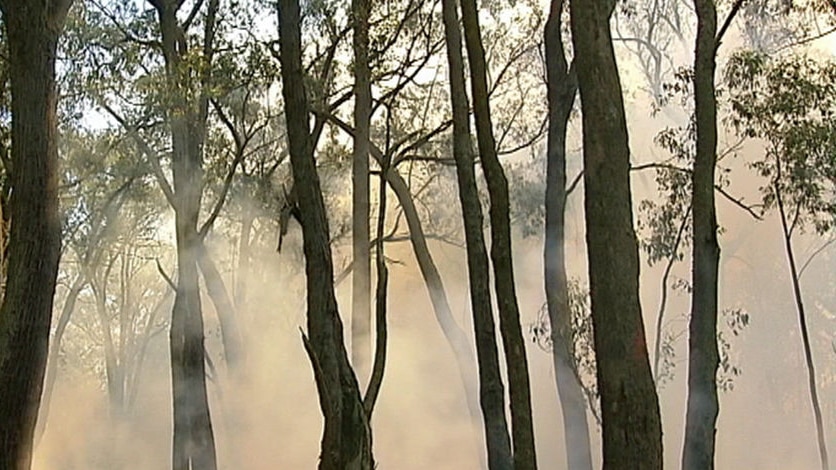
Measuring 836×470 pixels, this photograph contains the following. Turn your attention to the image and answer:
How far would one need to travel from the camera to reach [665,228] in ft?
38.8

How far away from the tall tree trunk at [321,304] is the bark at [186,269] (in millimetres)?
4564

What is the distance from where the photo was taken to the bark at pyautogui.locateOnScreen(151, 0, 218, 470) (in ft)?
32.5

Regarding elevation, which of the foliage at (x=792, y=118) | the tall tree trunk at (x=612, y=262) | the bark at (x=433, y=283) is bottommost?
the tall tree trunk at (x=612, y=262)

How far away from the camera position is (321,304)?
5.30 meters

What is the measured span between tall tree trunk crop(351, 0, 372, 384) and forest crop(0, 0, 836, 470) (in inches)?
1.5

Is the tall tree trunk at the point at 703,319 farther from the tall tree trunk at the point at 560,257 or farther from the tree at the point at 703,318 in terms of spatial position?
the tall tree trunk at the point at 560,257

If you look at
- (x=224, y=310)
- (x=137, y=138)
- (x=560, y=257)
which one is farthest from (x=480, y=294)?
(x=224, y=310)

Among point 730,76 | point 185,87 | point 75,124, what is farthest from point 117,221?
point 730,76

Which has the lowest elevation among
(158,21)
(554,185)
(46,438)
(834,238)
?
(46,438)

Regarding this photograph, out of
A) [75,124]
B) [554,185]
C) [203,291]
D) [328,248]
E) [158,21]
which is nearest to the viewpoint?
[328,248]

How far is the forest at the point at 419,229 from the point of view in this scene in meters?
5.17

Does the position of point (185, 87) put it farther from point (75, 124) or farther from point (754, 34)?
point (754, 34)

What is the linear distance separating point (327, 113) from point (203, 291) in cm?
695

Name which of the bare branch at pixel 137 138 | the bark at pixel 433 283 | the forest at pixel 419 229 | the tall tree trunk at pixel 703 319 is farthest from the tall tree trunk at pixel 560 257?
the bare branch at pixel 137 138
